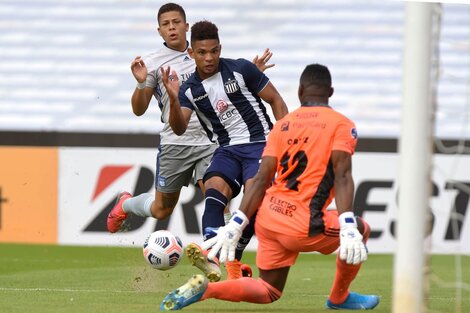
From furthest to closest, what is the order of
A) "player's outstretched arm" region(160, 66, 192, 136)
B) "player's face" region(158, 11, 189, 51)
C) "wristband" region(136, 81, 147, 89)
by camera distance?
"player's face" region(158, 11, 189, 51) < "wristband" region(136, 81, 147, 89) < "player's outstretched arm" region(160, 66, 192, 136)

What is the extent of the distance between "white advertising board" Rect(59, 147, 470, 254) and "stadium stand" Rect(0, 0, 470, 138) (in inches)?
88.8

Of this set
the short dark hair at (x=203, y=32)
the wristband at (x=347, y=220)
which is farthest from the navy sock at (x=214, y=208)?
the wristband at (x=347, y=220)

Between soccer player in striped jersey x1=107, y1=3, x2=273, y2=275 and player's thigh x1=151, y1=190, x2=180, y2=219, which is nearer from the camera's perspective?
soccer player in striped jersey x1=107, y1=3, x2=273, y2=275

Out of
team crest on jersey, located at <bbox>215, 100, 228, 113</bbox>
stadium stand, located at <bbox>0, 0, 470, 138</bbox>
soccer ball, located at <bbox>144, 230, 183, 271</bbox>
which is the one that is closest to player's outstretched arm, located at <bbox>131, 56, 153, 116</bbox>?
team crest on jersey, located at <bbox>215, 100, 228, 113</bbox>

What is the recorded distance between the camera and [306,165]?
19.5 feet

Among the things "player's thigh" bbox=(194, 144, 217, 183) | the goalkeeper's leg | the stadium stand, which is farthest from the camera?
the stadium stand

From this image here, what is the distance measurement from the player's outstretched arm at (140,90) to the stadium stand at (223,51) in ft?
22.8

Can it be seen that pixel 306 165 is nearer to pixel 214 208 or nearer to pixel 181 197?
pixel 214 208

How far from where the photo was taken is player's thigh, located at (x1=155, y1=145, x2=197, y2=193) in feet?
29.9

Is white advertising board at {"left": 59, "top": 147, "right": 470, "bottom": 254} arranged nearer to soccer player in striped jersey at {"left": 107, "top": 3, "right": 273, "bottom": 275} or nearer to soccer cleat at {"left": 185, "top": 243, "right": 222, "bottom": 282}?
soccer player in striped jersey at {"left": 107, "top": 3, "right": 273, "bottom": 275}

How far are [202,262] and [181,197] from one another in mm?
6087

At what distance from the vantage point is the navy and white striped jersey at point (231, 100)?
7.67 metres

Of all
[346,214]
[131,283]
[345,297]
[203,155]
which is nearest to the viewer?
[346,214]

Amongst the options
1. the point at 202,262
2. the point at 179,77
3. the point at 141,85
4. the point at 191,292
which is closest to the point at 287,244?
the point at 191,292
